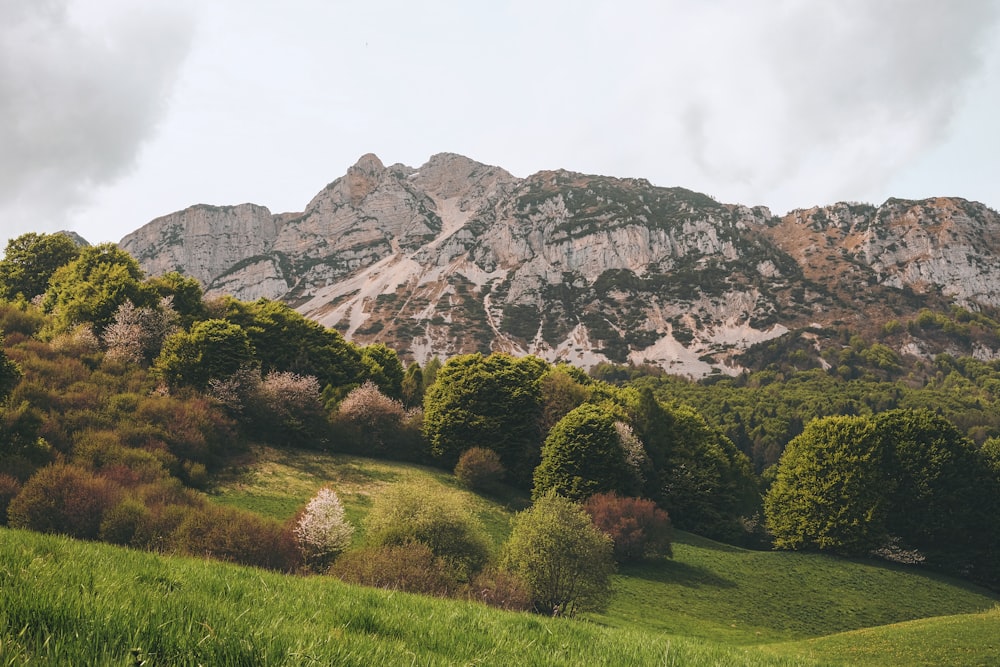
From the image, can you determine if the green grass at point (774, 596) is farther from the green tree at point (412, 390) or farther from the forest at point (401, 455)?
the green tree at point (412, 390)

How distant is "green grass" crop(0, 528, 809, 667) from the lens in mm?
3146

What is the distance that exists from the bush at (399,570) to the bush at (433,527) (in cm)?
198

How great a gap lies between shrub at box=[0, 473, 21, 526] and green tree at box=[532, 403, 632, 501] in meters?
43.1

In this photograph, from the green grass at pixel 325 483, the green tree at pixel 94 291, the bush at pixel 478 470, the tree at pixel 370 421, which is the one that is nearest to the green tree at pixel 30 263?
the green tree at pixel 94 291

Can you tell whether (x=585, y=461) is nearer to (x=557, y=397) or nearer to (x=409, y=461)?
(x=557, y=397)

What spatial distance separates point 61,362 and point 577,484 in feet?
174

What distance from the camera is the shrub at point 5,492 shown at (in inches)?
1110

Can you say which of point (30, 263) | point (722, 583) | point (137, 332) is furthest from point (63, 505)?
point (30, 263)

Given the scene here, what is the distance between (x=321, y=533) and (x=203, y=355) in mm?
40941

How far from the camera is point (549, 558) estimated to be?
95.3ft

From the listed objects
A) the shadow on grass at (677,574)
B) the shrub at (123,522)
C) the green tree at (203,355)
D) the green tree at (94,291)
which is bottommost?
the shadow on grass at (677,574)

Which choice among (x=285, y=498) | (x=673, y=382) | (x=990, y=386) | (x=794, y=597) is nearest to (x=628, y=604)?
(x=794, y=597)

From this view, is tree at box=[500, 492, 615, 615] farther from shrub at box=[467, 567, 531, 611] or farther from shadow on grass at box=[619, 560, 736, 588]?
shadow on grass at box=[619, 560, 736, 588]

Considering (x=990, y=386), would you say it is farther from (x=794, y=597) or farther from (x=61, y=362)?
(x=61, y=362)
